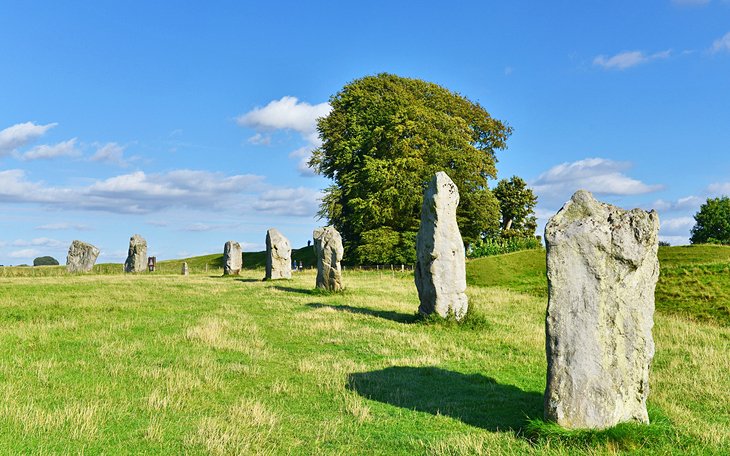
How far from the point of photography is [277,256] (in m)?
37.8

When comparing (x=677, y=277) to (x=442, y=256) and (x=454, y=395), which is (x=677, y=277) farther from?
(x=454, y=395)

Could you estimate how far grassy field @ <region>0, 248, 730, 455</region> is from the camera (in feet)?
25.7

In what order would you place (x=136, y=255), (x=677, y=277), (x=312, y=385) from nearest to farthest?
1. (x=312, y=385)
2. (x=677, y=277)
3. (x=136, y=255)

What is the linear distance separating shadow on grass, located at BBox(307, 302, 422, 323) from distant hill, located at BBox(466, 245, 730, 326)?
35.7 feet

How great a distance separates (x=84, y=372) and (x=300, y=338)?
5.58m

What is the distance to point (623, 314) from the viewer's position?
26.7ft

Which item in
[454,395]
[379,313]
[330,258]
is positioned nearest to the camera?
[454,395]

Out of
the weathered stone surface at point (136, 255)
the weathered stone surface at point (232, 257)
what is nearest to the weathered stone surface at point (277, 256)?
the weathered stone surface at point (232, 257)

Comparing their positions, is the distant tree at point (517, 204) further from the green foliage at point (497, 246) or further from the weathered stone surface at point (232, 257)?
the weathered stone surface at point (232, 257)

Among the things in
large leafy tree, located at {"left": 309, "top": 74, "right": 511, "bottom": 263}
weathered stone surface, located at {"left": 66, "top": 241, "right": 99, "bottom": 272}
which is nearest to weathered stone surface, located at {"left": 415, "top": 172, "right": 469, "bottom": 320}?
large leafy tree, located at {"left": 309, "top": 74, "right": 511, "bottom": 263}

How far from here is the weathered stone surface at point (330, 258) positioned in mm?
27044

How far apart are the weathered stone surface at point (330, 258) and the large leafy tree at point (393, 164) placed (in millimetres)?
19805

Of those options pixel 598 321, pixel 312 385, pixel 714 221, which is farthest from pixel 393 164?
pixel 714 221

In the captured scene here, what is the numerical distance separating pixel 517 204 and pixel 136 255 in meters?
38.6
